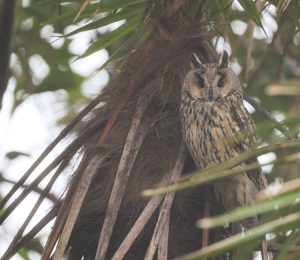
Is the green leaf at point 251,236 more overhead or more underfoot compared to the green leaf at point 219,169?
more underfoot

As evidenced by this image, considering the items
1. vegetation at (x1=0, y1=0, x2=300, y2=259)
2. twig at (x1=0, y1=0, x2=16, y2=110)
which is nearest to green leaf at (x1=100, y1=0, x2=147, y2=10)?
vegetation at (x1=0, y1=0, x2=300, y2=259)

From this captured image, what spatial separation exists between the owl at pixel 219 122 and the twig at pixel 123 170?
325 millimetres

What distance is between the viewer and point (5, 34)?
88.5 inches

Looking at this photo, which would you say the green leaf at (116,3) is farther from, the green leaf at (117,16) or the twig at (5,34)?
the twig at (5,34)

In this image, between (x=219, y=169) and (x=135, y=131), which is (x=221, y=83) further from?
(x=219, y=169)

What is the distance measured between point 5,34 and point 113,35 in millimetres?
1062

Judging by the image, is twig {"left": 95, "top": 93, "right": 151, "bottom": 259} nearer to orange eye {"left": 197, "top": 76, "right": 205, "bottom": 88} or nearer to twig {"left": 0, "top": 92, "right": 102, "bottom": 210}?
twig {"left": 0, "top": 92, "right": 102, "bottom": 210}

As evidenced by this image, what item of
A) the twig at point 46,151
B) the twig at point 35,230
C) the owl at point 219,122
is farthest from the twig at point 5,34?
the owl at point 219,122

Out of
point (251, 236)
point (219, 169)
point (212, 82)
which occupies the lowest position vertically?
point (251, 236)

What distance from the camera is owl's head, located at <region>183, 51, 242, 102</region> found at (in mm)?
3400

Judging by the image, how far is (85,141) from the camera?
10.00ft

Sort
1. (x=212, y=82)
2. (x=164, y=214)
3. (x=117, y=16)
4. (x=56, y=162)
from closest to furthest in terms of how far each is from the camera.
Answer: (x=164, y=214) → (x=56, y=162) → (x=117, y=16) → (x=212, y=82)

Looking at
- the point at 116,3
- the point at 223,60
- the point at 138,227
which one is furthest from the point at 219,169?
the point at 223,60

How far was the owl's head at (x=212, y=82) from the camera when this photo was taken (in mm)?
3400
